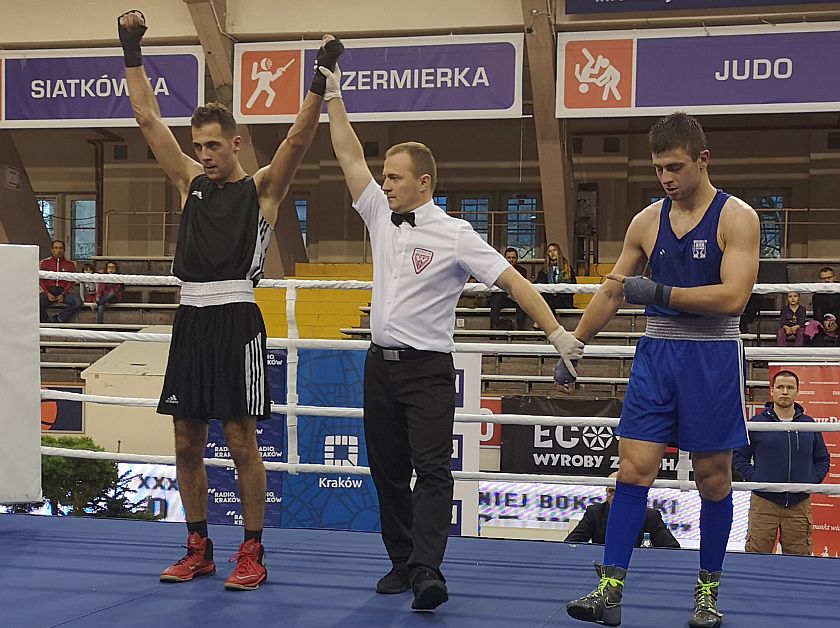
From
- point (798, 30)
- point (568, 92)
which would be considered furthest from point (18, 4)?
point (798, 30)

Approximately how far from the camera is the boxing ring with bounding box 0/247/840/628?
88.0 inches

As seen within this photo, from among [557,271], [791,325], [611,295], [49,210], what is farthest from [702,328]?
[49,210]

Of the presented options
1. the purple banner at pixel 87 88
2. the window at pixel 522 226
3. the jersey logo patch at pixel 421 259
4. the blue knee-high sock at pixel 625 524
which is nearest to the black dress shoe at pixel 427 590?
the blue knee-high sock at pixel 625 524

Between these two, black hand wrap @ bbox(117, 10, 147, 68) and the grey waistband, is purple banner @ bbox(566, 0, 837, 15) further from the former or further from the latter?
the grey waistband

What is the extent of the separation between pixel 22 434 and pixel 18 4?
24.2 ft

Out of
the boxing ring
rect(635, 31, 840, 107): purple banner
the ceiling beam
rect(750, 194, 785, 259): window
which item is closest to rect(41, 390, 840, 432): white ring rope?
the boxing ring

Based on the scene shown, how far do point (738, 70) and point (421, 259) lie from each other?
5843mm

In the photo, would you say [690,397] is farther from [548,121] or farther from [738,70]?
[548,121]

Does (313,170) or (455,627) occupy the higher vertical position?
(313,170)

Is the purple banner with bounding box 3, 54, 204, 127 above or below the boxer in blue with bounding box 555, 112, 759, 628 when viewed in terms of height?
above

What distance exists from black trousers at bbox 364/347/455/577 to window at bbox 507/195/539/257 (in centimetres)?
1079

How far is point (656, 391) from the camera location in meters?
2.24

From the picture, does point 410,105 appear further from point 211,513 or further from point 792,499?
point 792,499

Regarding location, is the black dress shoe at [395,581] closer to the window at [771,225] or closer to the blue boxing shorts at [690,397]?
the blue boxing shorts at [690,397]
